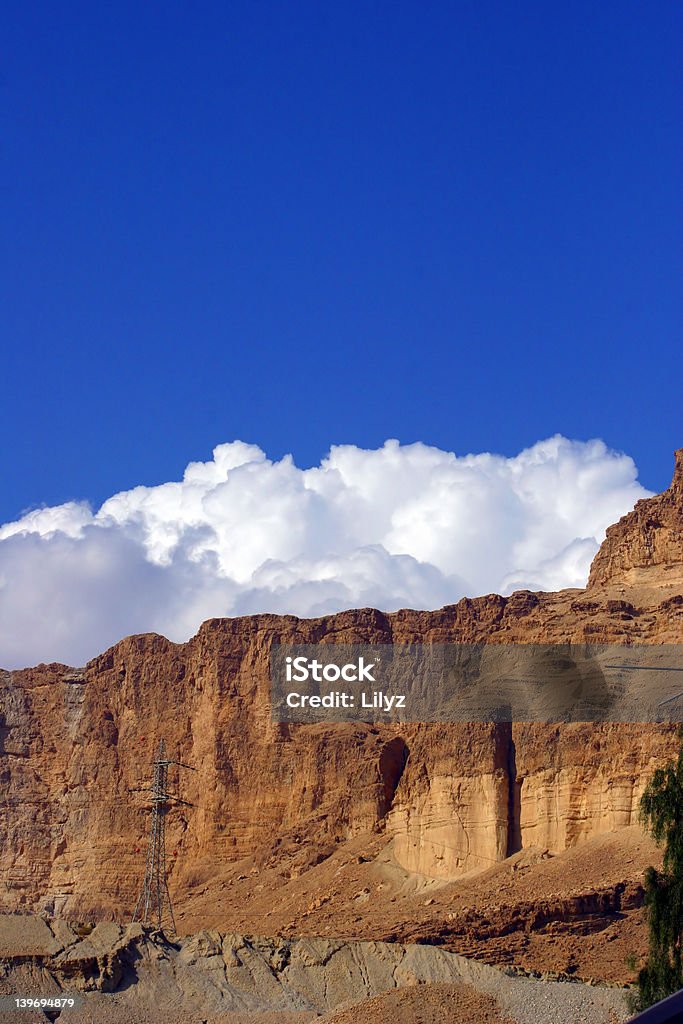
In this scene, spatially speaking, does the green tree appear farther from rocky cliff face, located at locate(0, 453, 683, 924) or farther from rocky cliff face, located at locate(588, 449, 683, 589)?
rocky cliff face, located at locate(588, 449, 683, 589)

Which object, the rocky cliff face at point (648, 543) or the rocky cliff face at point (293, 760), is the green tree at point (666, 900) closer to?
the rocky cliff face at point (293, 760)

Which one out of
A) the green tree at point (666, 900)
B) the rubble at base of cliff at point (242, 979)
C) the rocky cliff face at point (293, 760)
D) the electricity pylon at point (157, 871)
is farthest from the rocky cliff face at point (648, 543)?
the green tree at point (666, 900)

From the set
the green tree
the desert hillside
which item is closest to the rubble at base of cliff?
the desert hillside

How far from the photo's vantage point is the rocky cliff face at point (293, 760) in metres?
87.6

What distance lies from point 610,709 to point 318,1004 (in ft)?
85.4

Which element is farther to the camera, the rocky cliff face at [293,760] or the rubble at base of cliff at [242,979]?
the rocky cliff face at [293,760]

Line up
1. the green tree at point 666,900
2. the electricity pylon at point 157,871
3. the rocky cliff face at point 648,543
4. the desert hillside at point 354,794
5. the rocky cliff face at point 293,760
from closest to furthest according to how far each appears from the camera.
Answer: the green tree at point 666,900 → the desert hillside at point 354,794 → the rocky cliff face at point 293,760 → the electricity pylon at point 157,871 → the rocky cliff face at point 648,543

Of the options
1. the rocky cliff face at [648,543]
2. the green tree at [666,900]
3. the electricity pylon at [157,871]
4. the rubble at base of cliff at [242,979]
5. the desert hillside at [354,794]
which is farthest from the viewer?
the rocky cliff face at [648,543]

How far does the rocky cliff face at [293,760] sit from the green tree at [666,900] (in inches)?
1537

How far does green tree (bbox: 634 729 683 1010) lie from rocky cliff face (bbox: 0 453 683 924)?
39.0 metres

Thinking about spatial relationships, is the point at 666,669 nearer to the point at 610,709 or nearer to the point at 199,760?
the point at 610,709

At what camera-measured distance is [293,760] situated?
109688 millimetres

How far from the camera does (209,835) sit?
111 metres

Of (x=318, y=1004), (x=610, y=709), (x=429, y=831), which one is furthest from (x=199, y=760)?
(x=318, y=1004)
